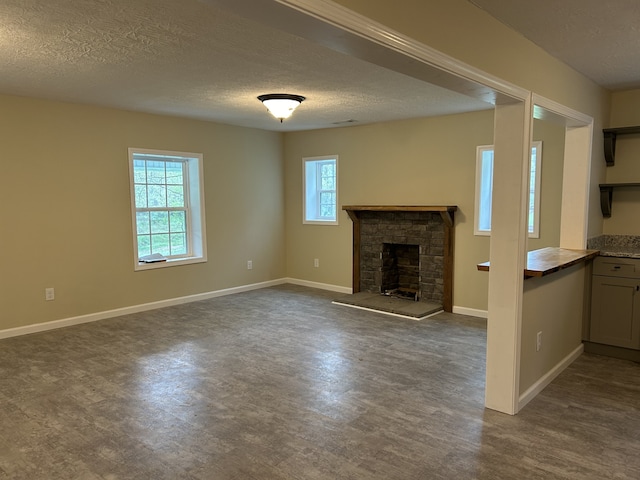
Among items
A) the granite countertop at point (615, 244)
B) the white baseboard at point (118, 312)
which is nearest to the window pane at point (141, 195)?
the white baseboard at point (118, 312)

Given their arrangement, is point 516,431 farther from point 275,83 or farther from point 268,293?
point 268,293

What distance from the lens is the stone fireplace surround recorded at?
526cm

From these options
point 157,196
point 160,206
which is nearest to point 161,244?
point 160,206

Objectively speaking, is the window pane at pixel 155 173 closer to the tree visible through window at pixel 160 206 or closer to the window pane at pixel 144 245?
the tree visible through window at pixel 160 206

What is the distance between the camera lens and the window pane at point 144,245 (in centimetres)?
540

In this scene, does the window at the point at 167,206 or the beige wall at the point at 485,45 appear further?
the window at the point at 167,206

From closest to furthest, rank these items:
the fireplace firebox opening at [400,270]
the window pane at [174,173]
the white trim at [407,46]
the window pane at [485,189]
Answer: the white trim at [407,46] → the window pane at [485,189] → the window pane at [174,173] → the fireplace firebox opening at [400,270]

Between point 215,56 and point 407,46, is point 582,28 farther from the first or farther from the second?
point 215,56

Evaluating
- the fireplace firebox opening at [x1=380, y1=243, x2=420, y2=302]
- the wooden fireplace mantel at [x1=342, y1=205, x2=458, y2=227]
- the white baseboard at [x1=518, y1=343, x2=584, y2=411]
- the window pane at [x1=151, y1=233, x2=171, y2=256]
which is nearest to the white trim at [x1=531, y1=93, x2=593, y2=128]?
the wooden fireplace mantel at [x1=342, y1=205, x2=458, y2=227]

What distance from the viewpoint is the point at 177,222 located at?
19.0ft

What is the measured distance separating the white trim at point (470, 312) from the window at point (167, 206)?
322 centimetres

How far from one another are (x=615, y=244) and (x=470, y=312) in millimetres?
1611

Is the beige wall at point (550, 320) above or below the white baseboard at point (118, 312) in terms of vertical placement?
above

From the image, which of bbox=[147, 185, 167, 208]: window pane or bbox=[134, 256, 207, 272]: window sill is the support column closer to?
bbox=[134, 256, 207, 272]: window sill
